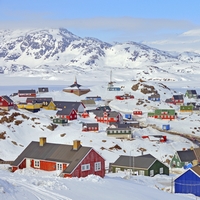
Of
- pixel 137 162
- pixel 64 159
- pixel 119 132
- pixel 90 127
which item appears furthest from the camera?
pixel 90 127

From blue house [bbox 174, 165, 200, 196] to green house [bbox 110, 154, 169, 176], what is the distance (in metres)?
8.35

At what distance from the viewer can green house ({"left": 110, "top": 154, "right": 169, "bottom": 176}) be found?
159 ft

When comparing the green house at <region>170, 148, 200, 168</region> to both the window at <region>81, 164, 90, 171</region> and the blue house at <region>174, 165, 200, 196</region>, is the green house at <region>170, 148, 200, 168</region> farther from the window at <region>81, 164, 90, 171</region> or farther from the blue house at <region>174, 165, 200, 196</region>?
the window at <region>81, 164, 90, 171</region>

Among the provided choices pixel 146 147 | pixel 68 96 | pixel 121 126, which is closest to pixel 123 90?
pixel 68 96

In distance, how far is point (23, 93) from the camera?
412ft

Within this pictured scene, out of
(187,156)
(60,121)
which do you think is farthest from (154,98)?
(187,156)

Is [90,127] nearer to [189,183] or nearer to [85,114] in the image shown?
[85,114]

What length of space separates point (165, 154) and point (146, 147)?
3.35m

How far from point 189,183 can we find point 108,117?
162 ft

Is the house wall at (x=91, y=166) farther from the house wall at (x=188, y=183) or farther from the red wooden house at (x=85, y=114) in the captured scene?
the red wooden house at (x=85, y=114)

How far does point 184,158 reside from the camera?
59.6m

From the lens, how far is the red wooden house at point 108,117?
288ft

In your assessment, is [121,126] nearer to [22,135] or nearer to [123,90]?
[22,135]

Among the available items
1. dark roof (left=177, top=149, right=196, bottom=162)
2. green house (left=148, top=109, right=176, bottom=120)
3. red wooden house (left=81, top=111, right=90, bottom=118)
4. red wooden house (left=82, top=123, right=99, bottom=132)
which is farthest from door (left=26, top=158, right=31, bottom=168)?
green house (left=148, top=109, right=176, bottom=120)
